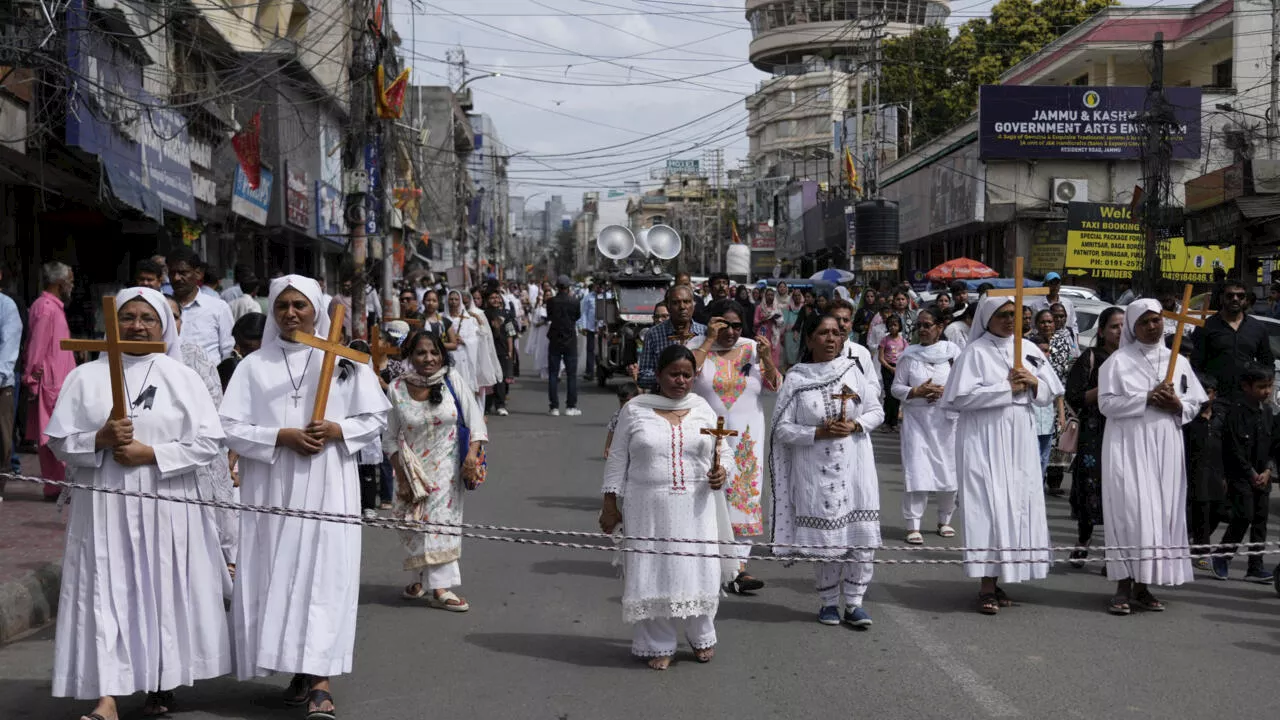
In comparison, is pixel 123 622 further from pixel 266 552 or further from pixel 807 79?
pixel 807 79

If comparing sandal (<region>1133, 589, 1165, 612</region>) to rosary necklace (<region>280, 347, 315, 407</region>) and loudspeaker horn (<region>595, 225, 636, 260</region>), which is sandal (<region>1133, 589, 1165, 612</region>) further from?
loudspeaker horn (<region>595, 225, 636, 260</region>)

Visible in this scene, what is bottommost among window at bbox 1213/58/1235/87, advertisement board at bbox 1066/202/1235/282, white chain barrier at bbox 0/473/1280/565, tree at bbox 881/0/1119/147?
white chain barrier at bbox 0/473/1280/565

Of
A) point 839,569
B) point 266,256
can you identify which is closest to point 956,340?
point 839,569

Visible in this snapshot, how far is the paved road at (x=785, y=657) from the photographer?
5.80m

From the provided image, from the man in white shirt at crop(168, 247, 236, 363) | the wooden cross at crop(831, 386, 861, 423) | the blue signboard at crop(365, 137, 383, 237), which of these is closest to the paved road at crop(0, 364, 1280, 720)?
the wooden cross at crop(831, 386, 861, 423)

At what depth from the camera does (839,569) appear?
7.45 m

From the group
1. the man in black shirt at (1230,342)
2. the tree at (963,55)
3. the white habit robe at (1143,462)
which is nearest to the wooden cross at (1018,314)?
the white habit robe at (1143,462)

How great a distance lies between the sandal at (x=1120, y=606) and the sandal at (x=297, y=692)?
4.50 m

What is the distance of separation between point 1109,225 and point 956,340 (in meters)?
15.2

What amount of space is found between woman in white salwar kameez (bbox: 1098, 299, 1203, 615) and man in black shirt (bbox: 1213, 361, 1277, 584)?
1176mm

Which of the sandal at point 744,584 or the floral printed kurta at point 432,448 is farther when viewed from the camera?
the sandal at point 744,584

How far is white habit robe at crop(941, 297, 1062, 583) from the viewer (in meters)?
7.78

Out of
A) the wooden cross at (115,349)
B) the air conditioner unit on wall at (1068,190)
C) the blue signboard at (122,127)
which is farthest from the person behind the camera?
the air conditioner unit on wall at (1068,190)

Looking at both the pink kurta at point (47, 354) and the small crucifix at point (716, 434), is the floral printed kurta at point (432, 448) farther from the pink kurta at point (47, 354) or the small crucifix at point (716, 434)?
the pink kurta at point (47, 354)
